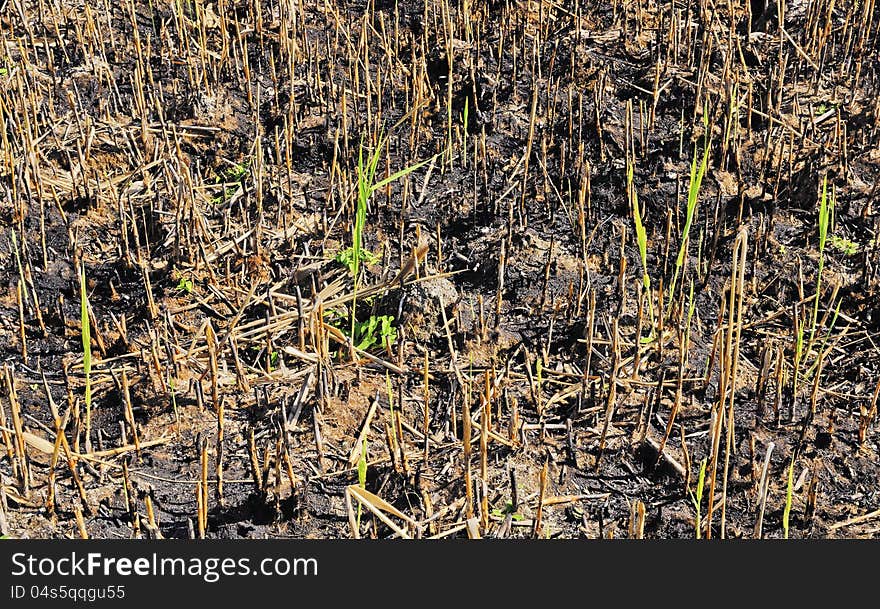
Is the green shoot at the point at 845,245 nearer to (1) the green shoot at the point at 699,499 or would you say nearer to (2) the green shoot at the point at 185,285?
(1) the green shoot at the point at 699,499

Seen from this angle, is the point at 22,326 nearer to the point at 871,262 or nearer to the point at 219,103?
the point at 219,103

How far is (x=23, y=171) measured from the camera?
373 centimetres

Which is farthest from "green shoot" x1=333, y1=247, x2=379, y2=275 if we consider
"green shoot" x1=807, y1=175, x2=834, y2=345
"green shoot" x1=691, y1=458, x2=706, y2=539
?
"green shoot" x1=807, y1=175, x2=834, y2=345

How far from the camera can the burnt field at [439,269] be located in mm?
2787

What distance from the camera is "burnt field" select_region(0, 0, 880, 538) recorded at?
2787 millimetres

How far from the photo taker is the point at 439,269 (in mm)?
3451

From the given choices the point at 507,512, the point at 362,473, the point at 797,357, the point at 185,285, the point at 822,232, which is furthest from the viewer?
the point at 185,285

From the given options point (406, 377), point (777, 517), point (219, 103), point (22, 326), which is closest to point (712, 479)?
point (777, 517)

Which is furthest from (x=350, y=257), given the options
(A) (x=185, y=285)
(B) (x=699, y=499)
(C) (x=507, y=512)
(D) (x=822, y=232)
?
(D) (x=822, y=232)

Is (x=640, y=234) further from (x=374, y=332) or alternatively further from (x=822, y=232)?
(x=374, y=332)

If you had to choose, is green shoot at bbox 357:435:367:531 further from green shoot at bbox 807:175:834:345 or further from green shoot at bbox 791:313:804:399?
green shoot at bbox 807:175:834:345

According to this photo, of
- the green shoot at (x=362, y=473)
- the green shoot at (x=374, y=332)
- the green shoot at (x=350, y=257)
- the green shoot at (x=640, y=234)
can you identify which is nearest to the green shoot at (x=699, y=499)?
the green shoot at (x=640, y=234)

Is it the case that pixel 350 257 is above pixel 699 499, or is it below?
above

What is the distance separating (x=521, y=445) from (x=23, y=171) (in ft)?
7.50
